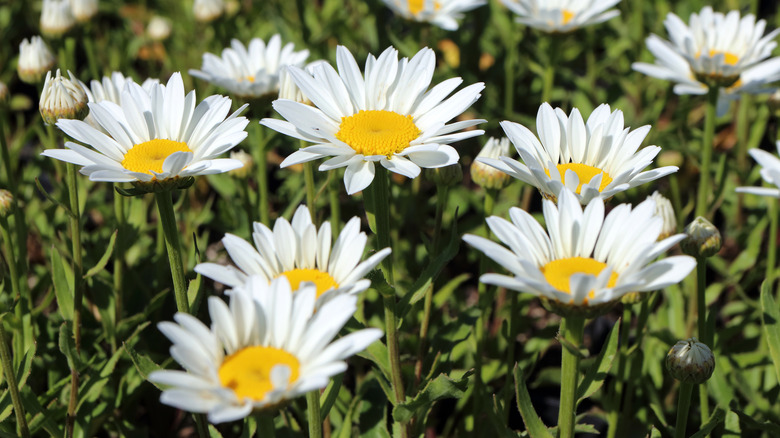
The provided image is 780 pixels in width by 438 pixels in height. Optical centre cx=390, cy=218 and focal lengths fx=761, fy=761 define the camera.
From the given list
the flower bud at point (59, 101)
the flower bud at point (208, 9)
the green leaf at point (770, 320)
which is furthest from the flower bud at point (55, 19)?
the green leaf at point (770, 320)

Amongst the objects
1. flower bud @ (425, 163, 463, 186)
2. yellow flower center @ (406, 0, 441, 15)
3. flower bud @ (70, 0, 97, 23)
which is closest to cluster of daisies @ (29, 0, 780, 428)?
flower bud @ (425, 163, 463, 186)

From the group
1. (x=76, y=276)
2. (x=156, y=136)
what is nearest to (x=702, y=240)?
(x=156, y=136)

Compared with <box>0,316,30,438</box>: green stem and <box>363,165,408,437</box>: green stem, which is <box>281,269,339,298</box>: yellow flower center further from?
<box>0,316,30,438</box>: green stem

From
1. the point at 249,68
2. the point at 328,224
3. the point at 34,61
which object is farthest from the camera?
the point at 249,68

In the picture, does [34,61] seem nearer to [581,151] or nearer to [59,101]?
[59,101]

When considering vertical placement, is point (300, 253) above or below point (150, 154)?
below

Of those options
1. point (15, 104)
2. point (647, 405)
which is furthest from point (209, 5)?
point (647, 405)
